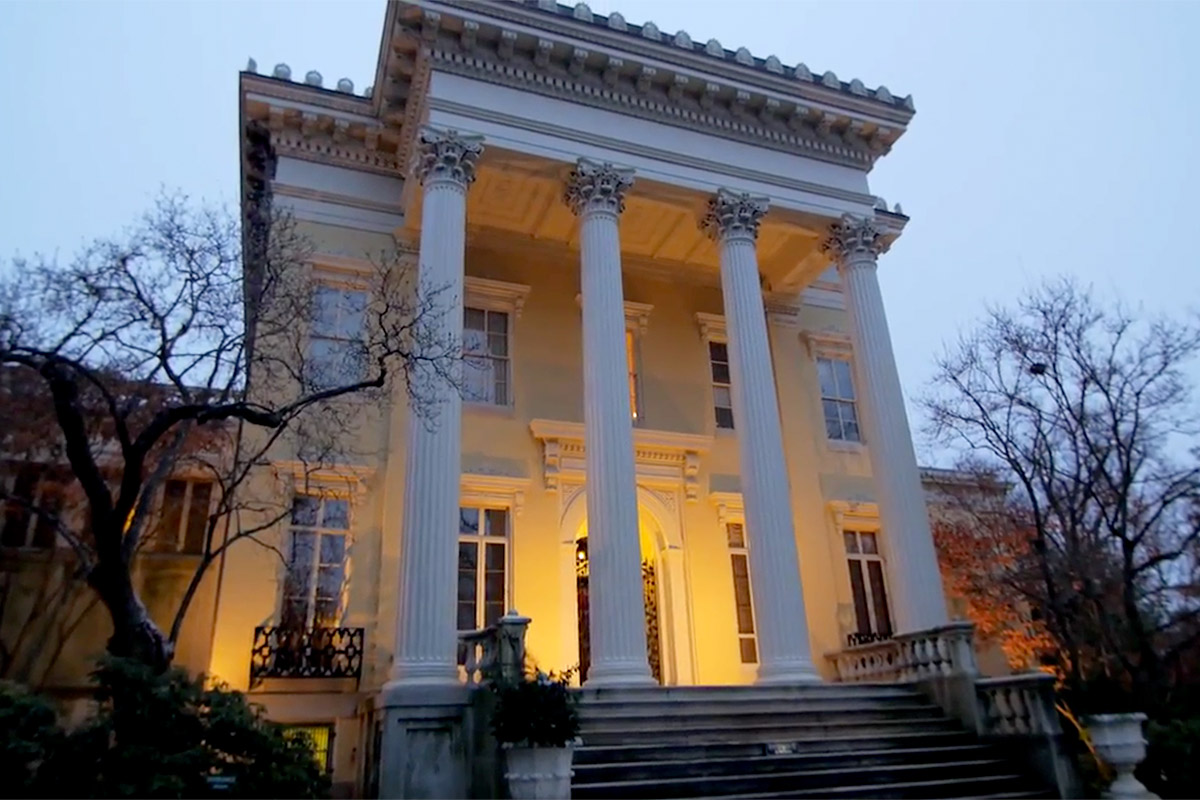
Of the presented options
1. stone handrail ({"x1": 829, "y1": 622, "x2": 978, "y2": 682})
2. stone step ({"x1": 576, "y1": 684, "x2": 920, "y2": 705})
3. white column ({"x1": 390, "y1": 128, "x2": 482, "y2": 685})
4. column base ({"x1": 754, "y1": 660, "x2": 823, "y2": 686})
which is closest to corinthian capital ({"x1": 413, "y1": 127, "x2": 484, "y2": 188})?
white column ({"x1": 390, "y1": 128, "x2": 482, "y2": 685})

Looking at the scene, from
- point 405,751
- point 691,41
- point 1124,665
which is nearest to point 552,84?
point 691,41

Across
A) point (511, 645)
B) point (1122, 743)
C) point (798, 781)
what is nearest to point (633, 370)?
point (511, 645)

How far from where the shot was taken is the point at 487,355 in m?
15.6

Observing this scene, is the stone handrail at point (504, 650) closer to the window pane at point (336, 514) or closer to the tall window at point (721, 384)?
the window pane at point (336, 514)

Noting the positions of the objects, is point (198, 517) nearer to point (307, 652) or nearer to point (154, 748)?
point (307, 652)

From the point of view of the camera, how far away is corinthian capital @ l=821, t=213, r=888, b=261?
51.6ft

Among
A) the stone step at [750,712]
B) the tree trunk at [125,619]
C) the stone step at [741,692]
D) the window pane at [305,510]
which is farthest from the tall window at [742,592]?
the tree trunk at [125,619]

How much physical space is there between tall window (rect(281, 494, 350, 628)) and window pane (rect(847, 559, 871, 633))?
32.1ft

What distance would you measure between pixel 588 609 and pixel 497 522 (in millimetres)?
2229

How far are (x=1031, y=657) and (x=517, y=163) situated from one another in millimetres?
14337

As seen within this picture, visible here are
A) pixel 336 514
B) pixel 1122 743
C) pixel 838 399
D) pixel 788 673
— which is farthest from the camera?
pixel 838 399

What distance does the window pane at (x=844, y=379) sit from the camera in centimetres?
1875

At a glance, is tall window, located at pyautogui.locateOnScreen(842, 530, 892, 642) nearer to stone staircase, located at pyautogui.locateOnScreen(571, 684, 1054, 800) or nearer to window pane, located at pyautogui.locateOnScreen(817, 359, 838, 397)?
window pane, located at pyautogui.locateOnScreen(817, 359, 838, 397)

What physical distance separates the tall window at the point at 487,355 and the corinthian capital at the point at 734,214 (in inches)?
174
